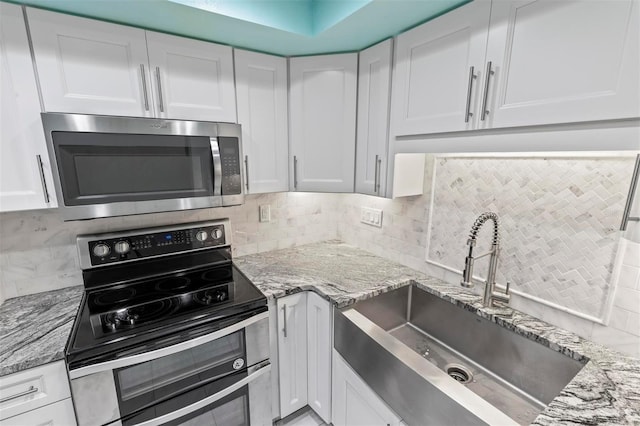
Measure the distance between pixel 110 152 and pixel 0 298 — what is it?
0.89m

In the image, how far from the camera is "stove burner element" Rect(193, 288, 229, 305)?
1.35m

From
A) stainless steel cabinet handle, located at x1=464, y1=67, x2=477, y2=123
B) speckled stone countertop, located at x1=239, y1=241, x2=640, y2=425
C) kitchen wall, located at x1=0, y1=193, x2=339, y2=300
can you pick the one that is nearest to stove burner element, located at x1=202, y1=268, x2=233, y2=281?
speckled stone countertop, located at x1=239, y1=241, x2=640, y2=425

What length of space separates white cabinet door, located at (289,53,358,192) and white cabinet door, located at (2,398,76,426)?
1364mm

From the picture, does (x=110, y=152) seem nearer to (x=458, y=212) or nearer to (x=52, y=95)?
(x=52, y=95)

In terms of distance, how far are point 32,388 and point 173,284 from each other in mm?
627

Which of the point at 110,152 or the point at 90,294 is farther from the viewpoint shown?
the point at 90,294

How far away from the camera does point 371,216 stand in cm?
200

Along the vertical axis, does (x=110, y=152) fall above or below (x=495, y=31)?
below

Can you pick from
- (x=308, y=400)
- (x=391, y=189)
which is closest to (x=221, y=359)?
(x=308, y=400)

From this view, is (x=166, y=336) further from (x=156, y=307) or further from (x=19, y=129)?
(x=19, y=129)

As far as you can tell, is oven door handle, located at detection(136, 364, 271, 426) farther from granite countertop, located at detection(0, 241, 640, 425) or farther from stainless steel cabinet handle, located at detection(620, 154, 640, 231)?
stainless steel cabinet handle, located at detection(620, 154, 640, 231)

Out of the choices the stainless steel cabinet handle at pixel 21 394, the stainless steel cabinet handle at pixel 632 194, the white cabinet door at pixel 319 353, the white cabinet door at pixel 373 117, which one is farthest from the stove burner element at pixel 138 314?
the stainless steel cabinet handle at pixel 632 194

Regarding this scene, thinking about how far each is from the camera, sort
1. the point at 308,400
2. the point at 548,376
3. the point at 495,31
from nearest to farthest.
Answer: the point at 495,31 < the point at 548,376 < the point at 308,400

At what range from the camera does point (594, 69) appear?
0.77m
